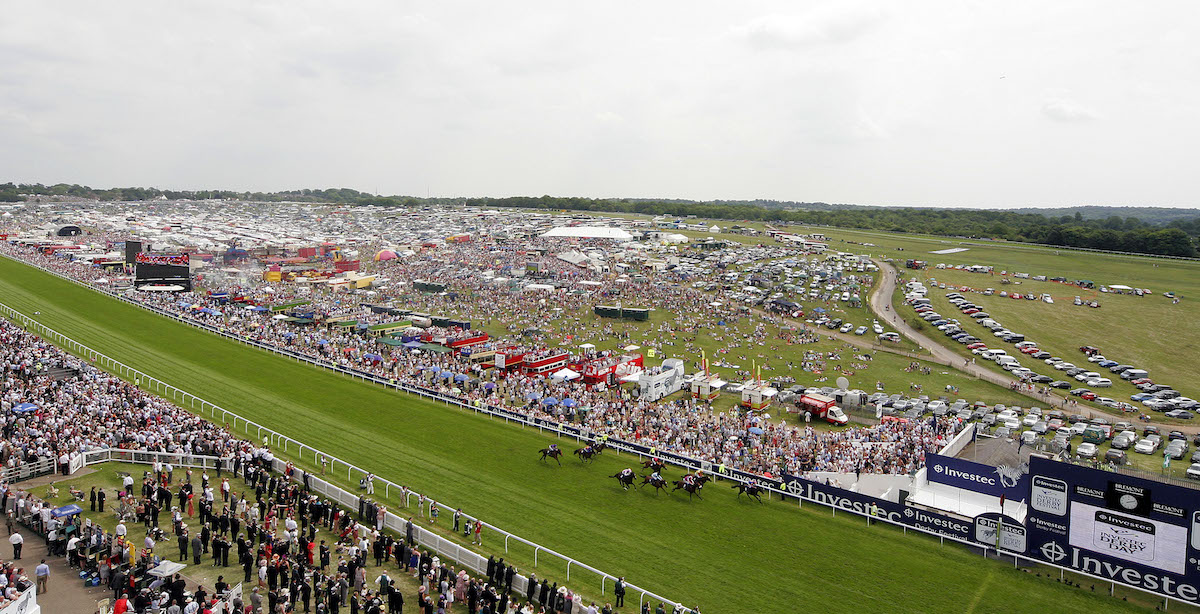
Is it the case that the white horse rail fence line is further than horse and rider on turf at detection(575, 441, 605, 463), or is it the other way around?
horse and rider on turf at detection(575, 441, 605, 463)

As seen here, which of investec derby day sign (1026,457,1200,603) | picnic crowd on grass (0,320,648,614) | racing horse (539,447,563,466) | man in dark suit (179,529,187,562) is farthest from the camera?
racing horse (539,447,563,466)

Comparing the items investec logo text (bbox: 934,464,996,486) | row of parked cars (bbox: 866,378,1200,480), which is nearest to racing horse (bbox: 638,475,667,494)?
investec logo text (bbox: 934,464,996,486)

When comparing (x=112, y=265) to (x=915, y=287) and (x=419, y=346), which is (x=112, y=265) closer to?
(x=419, y=346)

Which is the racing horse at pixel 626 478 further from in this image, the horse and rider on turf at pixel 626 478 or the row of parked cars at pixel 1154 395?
the row of parked cars at pixel 1154 395

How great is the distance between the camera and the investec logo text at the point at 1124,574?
51.5 ft

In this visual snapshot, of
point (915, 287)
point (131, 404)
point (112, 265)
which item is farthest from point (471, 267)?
point (131, 404)

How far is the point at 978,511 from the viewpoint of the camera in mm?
19969

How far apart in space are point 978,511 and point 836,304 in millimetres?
48455

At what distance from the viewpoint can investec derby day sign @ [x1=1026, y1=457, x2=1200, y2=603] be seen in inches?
609

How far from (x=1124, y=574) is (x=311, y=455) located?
22.1m

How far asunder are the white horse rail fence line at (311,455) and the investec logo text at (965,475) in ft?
32.2

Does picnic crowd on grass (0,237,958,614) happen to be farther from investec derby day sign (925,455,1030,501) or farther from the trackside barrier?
investec derby day sign (925,455,1030,501)

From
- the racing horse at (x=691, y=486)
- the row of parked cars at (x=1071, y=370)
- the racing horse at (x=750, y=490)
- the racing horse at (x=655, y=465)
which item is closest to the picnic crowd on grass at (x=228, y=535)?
the racing horse at (x=655, y=465)

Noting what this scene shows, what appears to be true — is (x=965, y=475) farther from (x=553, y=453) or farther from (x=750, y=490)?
(x=553, y=453)
